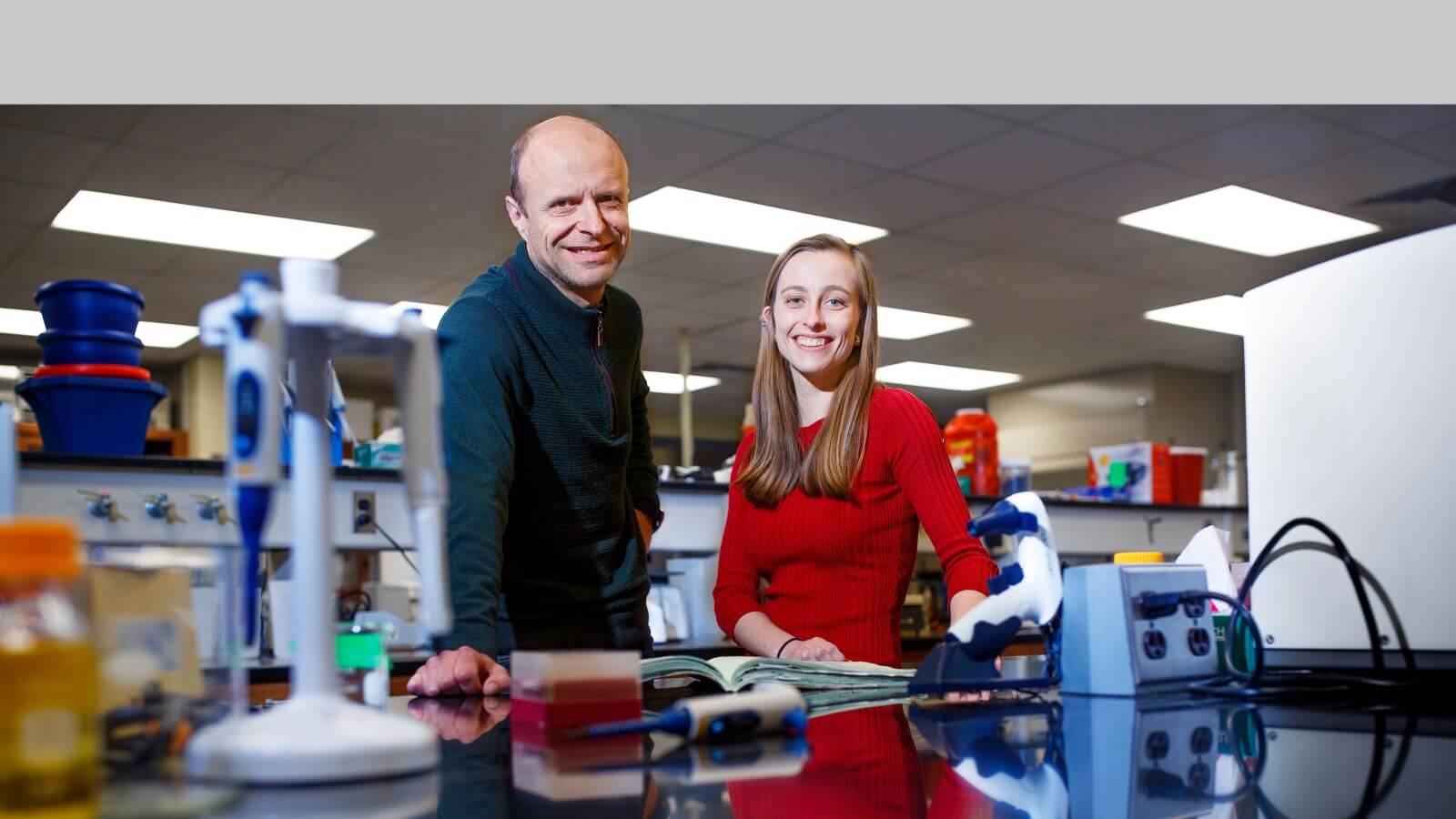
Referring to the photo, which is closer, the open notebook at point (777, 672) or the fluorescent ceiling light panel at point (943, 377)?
the open notebook at point (777, 672)

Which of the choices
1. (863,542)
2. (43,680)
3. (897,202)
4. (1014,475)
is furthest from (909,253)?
(43,680)

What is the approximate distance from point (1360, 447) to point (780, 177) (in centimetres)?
392

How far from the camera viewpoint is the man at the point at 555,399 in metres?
Result: 1.34

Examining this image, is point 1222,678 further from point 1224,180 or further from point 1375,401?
point 1224,180

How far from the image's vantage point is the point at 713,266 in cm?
617

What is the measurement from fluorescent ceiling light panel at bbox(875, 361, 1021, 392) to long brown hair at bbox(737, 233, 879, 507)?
7371 mm

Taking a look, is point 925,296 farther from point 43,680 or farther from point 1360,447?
point 43,680

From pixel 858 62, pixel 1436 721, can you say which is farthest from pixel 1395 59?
pixel 1436 721

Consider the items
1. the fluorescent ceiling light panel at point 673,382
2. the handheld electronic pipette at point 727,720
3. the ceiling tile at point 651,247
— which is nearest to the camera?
the handheld electronic pipette at point 727,720

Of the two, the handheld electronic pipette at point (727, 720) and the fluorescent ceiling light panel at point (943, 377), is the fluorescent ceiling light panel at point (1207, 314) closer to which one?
the fluorescent ceiling light panel at point (943, 377)

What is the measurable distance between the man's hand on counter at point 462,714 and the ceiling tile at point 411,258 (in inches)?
188

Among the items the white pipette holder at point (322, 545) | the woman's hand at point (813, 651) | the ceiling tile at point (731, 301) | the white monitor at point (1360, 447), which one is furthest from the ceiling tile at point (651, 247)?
the white pipette holder at point (322, 545)

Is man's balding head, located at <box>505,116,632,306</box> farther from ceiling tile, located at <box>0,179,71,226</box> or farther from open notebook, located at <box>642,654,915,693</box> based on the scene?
ceiling tile, located at <box>0,179,71,226</box>

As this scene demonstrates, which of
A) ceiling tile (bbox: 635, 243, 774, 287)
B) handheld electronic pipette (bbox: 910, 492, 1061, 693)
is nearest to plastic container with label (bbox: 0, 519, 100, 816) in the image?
handheld electronic pipette (bbox: 910, 492, 1061, 693)
